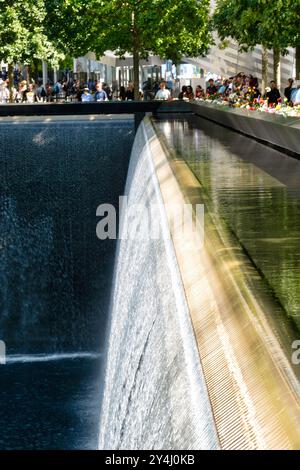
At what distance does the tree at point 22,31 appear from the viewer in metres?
39.5

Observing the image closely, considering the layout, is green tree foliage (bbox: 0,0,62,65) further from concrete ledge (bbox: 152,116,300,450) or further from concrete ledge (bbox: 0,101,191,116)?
concrete ledge (bbox: 152,116,300,450)

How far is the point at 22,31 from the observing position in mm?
39719

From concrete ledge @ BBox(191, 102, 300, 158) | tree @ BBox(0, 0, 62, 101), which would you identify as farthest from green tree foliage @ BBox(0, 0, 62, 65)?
concrete ledge @ BBox(191, 102, 300, 158)

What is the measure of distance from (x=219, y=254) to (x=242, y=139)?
34.0ft

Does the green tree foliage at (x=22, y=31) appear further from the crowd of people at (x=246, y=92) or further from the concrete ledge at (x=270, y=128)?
the concrete ledge at (x=270, y=128)

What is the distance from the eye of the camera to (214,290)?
12.9ft

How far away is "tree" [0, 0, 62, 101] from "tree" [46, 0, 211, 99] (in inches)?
59.8

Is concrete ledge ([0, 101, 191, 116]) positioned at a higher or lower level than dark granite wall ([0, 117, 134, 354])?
higher

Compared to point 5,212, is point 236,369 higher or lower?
higher

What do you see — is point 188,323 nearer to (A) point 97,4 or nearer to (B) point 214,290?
(B) point 214,290

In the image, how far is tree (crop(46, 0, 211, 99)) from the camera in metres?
42.4

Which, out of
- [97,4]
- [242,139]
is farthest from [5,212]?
[97,4]

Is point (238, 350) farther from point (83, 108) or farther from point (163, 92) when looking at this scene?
point (163, 92)
